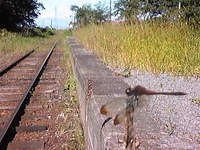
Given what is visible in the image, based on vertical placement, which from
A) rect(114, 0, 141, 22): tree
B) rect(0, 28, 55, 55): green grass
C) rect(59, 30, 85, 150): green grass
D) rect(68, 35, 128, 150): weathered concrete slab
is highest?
rect(114, 0, 141, 22): tree

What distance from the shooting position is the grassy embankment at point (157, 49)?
6.27 metres

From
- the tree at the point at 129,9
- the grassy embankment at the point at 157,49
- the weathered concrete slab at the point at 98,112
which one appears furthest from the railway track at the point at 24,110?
the tree at the point at 129,9

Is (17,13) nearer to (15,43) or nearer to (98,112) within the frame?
(15,43)

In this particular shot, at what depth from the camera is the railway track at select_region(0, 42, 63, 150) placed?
14.9 feet

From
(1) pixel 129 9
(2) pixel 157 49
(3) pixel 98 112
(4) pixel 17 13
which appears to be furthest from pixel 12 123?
(4) pixel 17 13

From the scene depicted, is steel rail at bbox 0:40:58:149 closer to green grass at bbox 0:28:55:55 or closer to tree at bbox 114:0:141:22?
tree at bbox 114:0:141:22

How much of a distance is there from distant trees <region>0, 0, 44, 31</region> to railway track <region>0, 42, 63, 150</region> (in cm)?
2684

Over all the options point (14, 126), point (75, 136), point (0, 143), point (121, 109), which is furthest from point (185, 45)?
point (121, 109)

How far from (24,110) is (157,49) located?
292cm

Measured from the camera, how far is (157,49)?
22.1ft

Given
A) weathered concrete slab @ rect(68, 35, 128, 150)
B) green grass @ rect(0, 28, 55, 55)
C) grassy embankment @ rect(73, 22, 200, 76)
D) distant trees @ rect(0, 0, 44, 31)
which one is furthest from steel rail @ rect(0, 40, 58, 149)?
distant trees @ rect(0, 0, 44, 31)

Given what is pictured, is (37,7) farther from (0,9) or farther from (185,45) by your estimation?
(185,45)

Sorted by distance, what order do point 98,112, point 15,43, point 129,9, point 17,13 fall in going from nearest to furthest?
1. point 98,112
2. point 129,9
3. point 15,43
4. point 17,13

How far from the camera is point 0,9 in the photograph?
34.5 metres
